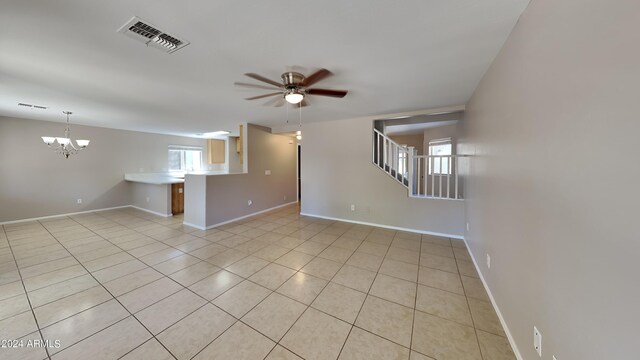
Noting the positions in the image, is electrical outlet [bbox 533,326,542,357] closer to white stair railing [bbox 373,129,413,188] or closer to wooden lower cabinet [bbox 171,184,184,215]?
white stair railing [bbox 373,129,413,188]

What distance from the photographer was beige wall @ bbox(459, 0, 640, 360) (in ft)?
2.18

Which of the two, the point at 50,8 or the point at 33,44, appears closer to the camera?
the point at 50,8

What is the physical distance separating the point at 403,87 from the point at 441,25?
1.18 m

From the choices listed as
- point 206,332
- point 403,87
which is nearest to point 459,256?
point 403,87

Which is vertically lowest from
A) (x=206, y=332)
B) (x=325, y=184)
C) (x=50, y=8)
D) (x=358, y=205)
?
(x=206, y=332)

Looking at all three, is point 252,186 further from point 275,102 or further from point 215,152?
point 215,152

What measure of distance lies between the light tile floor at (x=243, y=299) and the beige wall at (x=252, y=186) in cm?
80

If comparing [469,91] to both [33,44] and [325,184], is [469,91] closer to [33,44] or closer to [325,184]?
[325,184]

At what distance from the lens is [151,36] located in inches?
63.5

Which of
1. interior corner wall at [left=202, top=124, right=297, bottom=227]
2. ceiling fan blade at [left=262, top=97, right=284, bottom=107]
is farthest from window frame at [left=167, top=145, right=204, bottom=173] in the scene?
ceiling fan blade at [left=262, top=97, right=284, bottom=107]

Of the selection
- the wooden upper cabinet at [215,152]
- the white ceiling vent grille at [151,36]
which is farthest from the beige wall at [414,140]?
the white ceiling vent grille at [151,36]

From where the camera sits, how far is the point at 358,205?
4.41 meters

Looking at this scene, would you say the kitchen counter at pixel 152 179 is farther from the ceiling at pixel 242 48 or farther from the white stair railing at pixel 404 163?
the white stair railing at pixel 404 163

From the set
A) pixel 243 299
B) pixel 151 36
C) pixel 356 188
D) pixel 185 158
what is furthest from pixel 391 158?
pixel 185 158
